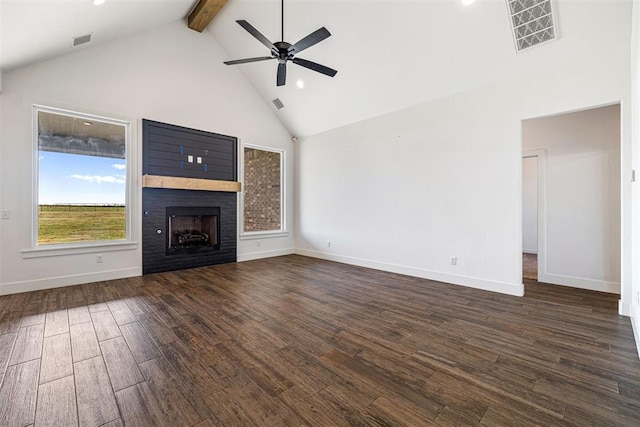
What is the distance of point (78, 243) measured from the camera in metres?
4.28

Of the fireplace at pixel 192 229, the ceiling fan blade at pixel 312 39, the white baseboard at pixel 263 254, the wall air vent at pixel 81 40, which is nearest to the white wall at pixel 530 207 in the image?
the white baseboard at pixel 263 254

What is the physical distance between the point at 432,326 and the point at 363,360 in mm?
1016

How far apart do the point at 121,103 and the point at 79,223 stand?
6.73ft

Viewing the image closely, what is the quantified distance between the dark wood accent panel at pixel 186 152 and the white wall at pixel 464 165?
2200 millimetres

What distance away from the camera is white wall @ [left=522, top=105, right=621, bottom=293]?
3.89 metres

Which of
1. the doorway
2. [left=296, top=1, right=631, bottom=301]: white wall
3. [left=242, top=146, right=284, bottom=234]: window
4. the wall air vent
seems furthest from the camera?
the doorway

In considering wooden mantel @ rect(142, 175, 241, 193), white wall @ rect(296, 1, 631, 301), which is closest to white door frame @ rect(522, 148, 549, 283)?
white wall @ rect(296, 1, 631, 301)

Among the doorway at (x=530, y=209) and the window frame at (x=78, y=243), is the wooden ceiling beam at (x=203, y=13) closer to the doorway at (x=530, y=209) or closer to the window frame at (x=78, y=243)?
the window frame at (x=78, y=243)

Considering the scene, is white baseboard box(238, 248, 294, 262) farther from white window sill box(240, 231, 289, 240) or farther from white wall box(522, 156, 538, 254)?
white wall box(522, 156, 538, 254)

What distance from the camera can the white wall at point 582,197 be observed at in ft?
12.8

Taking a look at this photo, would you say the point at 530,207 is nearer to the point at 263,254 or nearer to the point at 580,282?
the point at 580,282

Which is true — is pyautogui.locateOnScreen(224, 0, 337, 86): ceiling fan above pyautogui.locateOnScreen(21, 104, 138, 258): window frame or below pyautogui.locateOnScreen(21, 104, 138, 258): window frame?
above

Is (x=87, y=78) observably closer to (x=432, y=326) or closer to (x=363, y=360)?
(x=363, y=360)

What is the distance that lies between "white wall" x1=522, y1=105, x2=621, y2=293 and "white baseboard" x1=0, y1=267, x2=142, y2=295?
683 centimetres
